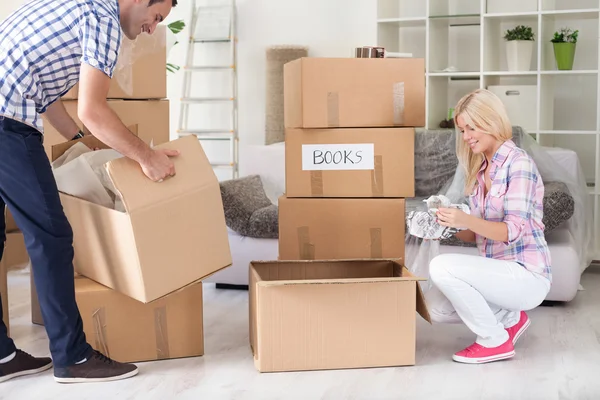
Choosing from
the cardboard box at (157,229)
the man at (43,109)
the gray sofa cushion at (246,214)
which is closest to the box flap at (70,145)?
the cardboard box at (157,229)

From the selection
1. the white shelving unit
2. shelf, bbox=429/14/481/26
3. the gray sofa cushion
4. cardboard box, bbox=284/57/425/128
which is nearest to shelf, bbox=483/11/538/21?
the white shelving unit

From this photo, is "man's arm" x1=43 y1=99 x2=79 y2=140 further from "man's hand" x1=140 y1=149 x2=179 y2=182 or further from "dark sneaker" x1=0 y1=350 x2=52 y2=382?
"dark sneaker" x1=0 y1=350 x2=52 y2=382

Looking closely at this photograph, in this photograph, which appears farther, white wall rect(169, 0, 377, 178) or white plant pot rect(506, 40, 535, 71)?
white wall rect(169, 0, 377, 178)

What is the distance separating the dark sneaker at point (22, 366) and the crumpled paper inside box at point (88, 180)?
0.53m

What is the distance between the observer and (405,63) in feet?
9.06

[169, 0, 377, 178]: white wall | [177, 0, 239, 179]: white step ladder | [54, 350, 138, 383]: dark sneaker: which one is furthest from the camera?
[177, 0, 239, 179]: white step ladder

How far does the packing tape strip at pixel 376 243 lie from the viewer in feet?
9.39

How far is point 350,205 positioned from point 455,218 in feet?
Answer: 1.55

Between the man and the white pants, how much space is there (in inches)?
36.8

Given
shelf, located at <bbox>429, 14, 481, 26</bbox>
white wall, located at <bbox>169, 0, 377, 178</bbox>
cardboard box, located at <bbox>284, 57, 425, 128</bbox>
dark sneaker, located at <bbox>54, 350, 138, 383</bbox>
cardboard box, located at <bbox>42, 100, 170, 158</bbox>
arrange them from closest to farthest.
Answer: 1. dark sneaker, located at <bbox>54, 350, 138, 383</bbox>
2. cardboard box, located at <bbox>284, 57, 425, 128</bbox>
3. cardboard box, located at <bbox>42, 100, 170, 158</bbox>
4. shelf, located at <bbox>429, 14, 481, 26</bbox>
5. white wall, located at <bbox>169, 0, 377, 178</bbox>

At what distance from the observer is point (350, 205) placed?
2.84 meters

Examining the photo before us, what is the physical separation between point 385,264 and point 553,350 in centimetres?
63

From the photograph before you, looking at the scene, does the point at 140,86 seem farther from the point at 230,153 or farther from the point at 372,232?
the point at 230,153

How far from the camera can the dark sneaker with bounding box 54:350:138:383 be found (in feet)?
7.88
